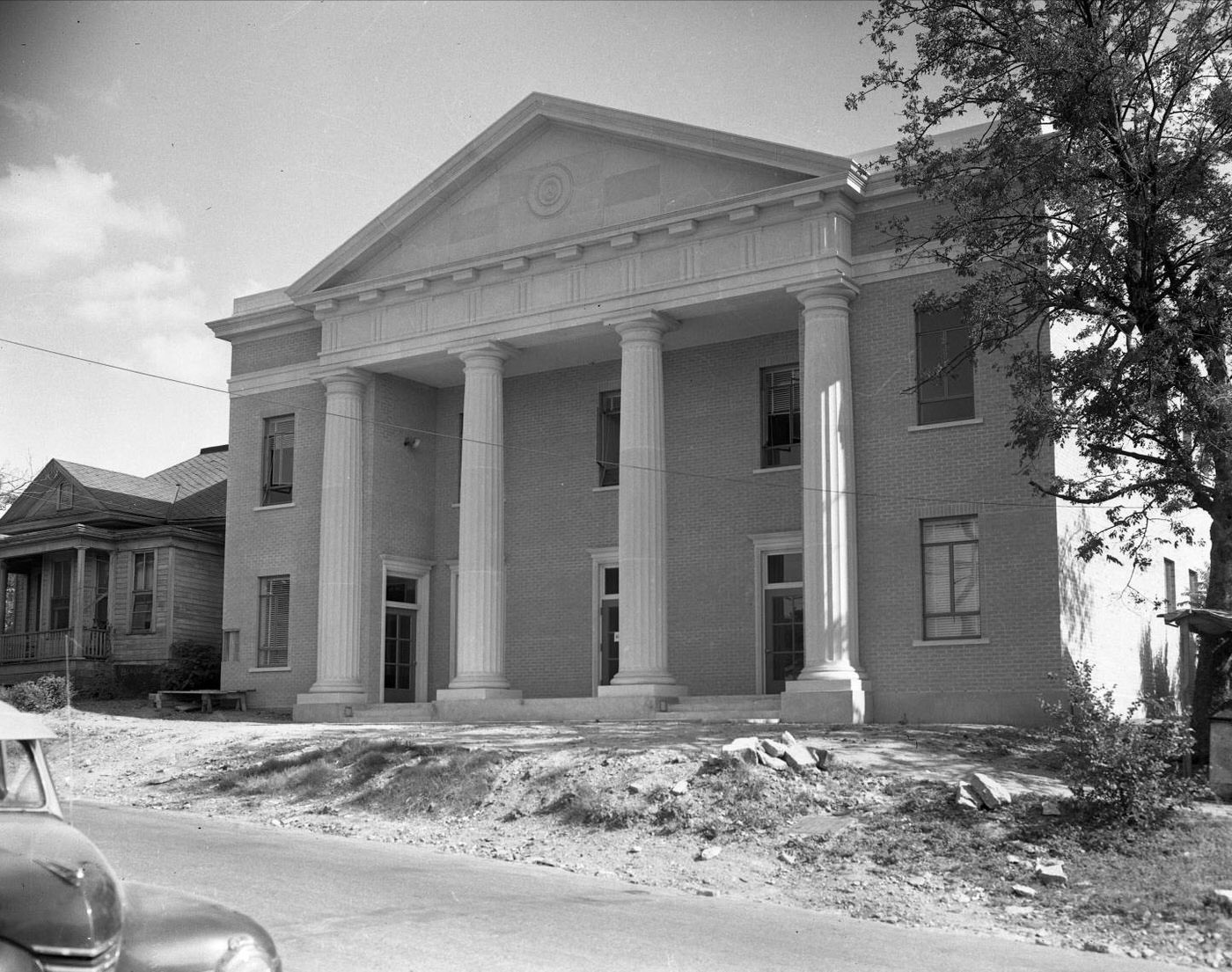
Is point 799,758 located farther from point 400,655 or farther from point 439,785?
point 400,655

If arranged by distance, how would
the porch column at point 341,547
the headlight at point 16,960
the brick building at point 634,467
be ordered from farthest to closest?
1. the porch column at point 341,547
2. the brick building at point 634,467
3. the headlight at point 16,960

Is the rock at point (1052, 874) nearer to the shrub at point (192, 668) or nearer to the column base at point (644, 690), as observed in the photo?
the column base at point (644, 690)

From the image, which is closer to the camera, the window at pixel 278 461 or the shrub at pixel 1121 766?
the shrub at pixel 1121 766

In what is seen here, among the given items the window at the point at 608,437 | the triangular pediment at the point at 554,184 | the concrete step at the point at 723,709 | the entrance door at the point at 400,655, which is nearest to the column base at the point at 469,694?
the entrance door at the point at 400,655

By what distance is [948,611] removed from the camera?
24.8 m

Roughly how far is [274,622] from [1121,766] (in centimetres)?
2367

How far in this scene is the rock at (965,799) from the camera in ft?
46.9

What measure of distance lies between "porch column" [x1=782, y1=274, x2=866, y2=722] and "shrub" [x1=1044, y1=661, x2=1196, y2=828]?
32.6 ft

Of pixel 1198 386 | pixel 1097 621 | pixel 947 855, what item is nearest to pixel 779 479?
A: pixel 1097 621

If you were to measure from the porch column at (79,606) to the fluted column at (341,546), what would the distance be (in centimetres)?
827

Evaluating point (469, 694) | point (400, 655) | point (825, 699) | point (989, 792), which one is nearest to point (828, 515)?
point (825, 699)

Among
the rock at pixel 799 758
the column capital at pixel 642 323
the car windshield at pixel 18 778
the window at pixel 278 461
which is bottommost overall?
the rock at pixel 799 758

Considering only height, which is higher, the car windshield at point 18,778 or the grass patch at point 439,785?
the car windshield at point 18,778

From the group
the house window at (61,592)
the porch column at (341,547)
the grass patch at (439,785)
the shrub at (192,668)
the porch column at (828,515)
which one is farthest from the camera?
the house window at (61,592)
